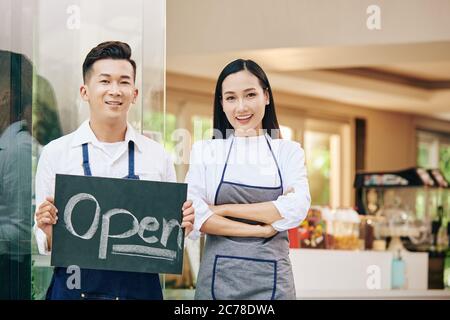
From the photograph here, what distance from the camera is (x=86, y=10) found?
2881 mm

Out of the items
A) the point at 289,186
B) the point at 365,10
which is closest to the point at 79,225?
the point at 289,186

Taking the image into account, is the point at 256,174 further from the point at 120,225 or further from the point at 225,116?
the point at 120,225

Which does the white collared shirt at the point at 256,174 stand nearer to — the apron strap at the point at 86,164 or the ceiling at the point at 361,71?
the apron strap at the point at 86,164

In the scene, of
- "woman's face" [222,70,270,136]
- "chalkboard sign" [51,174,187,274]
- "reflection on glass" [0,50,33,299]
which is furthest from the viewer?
"reflection on glass" [0,50,33,299]

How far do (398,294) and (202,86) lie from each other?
1886mm

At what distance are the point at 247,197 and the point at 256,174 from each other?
0.23ft

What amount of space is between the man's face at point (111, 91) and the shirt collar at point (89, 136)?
3 centimetres

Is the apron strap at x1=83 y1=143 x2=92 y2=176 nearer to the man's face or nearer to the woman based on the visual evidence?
the man's face

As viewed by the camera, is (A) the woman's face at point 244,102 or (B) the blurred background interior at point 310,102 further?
(B) the blurred background interior at point 310,102

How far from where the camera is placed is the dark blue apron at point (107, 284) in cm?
267

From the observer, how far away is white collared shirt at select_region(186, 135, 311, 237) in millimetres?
2705

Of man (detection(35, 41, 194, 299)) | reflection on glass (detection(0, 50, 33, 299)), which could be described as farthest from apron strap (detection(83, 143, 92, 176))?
reflection on glass (detection(0, 50, 33, 299))

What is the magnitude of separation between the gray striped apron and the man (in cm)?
12

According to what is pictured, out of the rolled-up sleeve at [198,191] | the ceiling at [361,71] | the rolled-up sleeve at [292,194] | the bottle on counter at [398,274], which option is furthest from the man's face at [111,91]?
the bottle on counter at [398,274]
